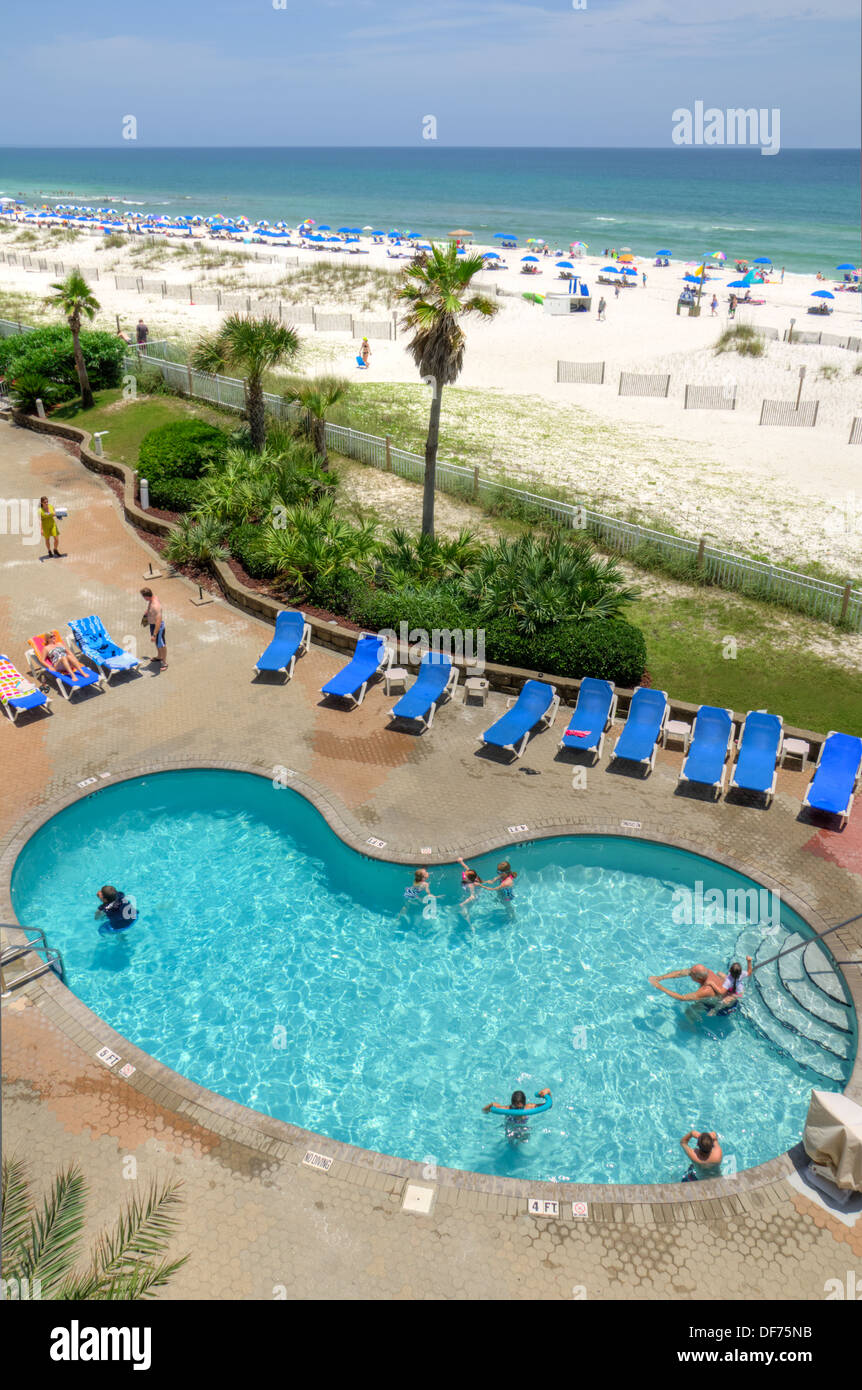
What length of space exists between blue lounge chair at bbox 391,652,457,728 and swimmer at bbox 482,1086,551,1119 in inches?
278

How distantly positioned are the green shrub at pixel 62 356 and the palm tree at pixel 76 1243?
28.3 metres

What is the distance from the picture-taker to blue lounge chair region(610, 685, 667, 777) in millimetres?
14914

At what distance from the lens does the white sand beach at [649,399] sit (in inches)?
1004

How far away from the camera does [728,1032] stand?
35.5ft

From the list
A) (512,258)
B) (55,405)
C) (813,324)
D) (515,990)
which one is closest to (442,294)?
(515,990)

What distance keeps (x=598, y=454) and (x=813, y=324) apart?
3180 centimetres

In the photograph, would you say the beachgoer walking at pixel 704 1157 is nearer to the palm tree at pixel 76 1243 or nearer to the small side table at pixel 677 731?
the palm tree at pixel 76 1243

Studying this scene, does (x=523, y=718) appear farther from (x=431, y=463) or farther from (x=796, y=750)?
(x=431, y=463)

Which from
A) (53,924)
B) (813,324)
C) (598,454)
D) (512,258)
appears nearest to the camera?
(53,924)

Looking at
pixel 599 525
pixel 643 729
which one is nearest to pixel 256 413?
pixel 599 525

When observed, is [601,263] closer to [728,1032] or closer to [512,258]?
[512,258]

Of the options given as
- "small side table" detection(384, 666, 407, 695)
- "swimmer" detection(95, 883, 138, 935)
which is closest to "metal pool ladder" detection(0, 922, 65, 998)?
"swimmer" detection(95, 883, 138, 935)

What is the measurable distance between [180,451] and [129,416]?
718 cm

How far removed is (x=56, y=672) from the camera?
16.6 meters
